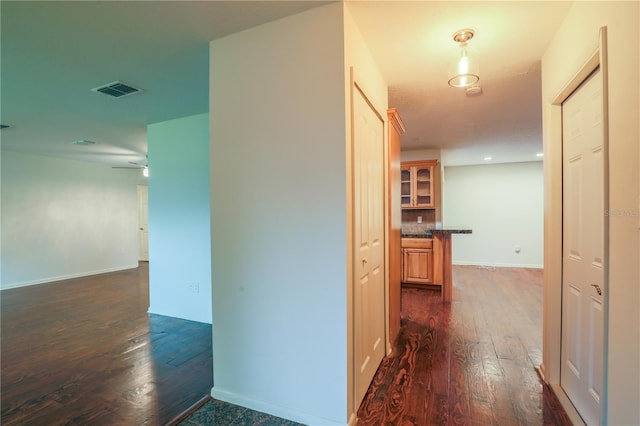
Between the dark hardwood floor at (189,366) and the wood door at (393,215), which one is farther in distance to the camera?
the wood door at (393,215)

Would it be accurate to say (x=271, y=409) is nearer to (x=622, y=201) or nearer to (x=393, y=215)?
(x=393, y=215)

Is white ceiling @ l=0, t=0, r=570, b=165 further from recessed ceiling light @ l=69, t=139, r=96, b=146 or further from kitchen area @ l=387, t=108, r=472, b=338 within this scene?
kitchen area @ l=387, t=108, r=472, b=338

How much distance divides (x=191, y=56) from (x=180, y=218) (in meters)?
2.17

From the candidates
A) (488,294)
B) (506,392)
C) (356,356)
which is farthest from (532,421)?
(488,294)

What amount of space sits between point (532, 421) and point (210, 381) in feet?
7.38

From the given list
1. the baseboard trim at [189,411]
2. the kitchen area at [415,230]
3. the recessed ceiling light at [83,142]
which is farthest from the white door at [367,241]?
the recessed ceiling light at [83,142]

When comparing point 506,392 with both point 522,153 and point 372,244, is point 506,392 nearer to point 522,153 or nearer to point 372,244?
point 372,244

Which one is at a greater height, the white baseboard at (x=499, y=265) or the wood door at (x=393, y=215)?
the wood door at (x=393, y=215)

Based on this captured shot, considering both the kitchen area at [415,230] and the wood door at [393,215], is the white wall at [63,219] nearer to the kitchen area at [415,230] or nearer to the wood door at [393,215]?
the kitchen area at [415,230]

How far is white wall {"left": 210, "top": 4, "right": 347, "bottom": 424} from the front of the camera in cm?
176

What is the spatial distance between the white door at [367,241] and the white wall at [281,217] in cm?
20

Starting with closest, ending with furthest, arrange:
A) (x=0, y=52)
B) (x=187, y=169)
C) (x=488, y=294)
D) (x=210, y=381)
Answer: (x=0, y=52), (x=210, y=381), (x=187, y=169), (x=488, y=294)

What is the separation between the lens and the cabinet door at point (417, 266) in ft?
Result: 17.0

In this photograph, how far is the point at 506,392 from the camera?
2.14 meters
